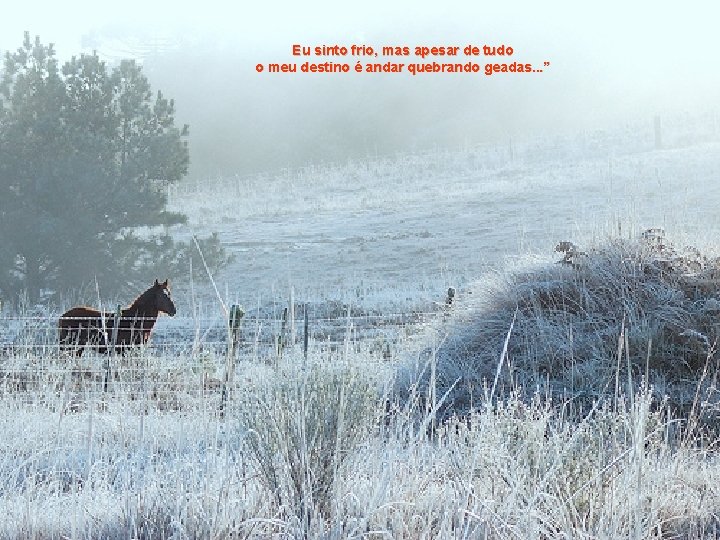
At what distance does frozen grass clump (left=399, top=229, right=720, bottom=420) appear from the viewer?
980cm

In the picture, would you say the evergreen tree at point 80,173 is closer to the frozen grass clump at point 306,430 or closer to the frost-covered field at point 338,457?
the frost-covered field at point 338,457

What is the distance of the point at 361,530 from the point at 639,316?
21.2 feet

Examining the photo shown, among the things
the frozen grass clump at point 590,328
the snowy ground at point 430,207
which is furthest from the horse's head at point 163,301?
the snowy ground at point 430,207

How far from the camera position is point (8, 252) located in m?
22.5

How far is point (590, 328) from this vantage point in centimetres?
1034

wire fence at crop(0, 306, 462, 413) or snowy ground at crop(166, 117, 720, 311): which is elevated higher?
snowy ground at crop(166, 117, 720, 311)

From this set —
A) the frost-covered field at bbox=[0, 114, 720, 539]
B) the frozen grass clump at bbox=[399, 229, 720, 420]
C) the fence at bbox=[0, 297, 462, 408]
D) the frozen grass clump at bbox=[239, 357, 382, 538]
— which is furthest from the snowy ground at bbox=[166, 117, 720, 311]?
the frozen grass clump at bbox=[239, 357, 382, 538]

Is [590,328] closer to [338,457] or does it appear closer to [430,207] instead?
[338,457]

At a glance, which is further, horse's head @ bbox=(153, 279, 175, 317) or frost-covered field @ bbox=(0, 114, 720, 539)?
horse's head @ bbox=(153, 279, 175, 317)

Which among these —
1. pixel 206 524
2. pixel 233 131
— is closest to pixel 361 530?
pixel 206 524

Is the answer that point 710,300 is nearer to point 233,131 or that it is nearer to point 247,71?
point 233,131

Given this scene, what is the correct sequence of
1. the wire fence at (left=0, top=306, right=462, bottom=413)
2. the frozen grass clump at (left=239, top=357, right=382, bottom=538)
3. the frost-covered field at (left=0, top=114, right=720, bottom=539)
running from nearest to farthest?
the frost-covered field at (left=0, top=114, right=720, bottom=539) → the frozen grass clump at (left=239, top=357, right=382, bottom=538) → the wire fence at (left=0, top=306, right=462, bottom=413)

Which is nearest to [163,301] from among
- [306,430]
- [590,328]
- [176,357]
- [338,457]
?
[176,357]

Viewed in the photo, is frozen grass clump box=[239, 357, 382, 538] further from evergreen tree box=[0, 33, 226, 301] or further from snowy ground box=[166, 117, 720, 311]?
evergreen tree box=[0, 33, 226, 301]
